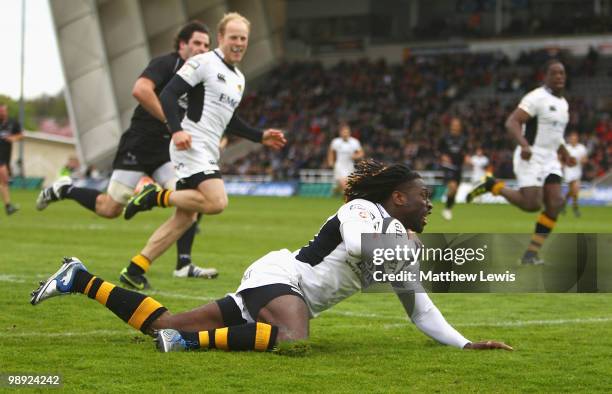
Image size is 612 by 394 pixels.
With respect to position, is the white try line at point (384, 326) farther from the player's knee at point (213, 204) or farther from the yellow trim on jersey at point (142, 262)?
the yellow trim on jersey at point (142, 262)

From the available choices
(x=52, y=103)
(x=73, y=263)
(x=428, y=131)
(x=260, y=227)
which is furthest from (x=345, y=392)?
(x=52, y=103)

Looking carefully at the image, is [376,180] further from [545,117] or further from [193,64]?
[545,117]

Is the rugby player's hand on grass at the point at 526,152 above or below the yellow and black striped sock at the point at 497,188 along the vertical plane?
above

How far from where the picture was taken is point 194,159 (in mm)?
8367

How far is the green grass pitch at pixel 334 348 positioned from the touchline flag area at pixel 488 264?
1.51 ft

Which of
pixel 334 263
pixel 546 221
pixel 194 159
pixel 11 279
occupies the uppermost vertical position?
pixel 194 159

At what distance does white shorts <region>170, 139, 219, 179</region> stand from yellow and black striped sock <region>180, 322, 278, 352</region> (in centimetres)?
318

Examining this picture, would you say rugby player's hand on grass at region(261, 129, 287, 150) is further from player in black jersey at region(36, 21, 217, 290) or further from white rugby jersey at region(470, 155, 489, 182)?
white rugby jersey at region(470, 155, 489, 182)

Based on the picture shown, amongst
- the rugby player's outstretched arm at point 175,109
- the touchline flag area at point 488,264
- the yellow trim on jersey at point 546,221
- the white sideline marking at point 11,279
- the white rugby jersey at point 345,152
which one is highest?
the rugby player's outstretched arm at point 175,109

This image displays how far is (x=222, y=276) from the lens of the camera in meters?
9.76

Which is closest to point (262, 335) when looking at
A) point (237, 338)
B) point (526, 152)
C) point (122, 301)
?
point (237, 338)

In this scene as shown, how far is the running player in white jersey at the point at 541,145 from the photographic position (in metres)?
11.3

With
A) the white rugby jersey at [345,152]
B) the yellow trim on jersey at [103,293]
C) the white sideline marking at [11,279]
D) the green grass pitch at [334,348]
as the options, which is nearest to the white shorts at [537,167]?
the green grass pitch at [334,348]

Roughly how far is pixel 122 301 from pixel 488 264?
80.0 inches
